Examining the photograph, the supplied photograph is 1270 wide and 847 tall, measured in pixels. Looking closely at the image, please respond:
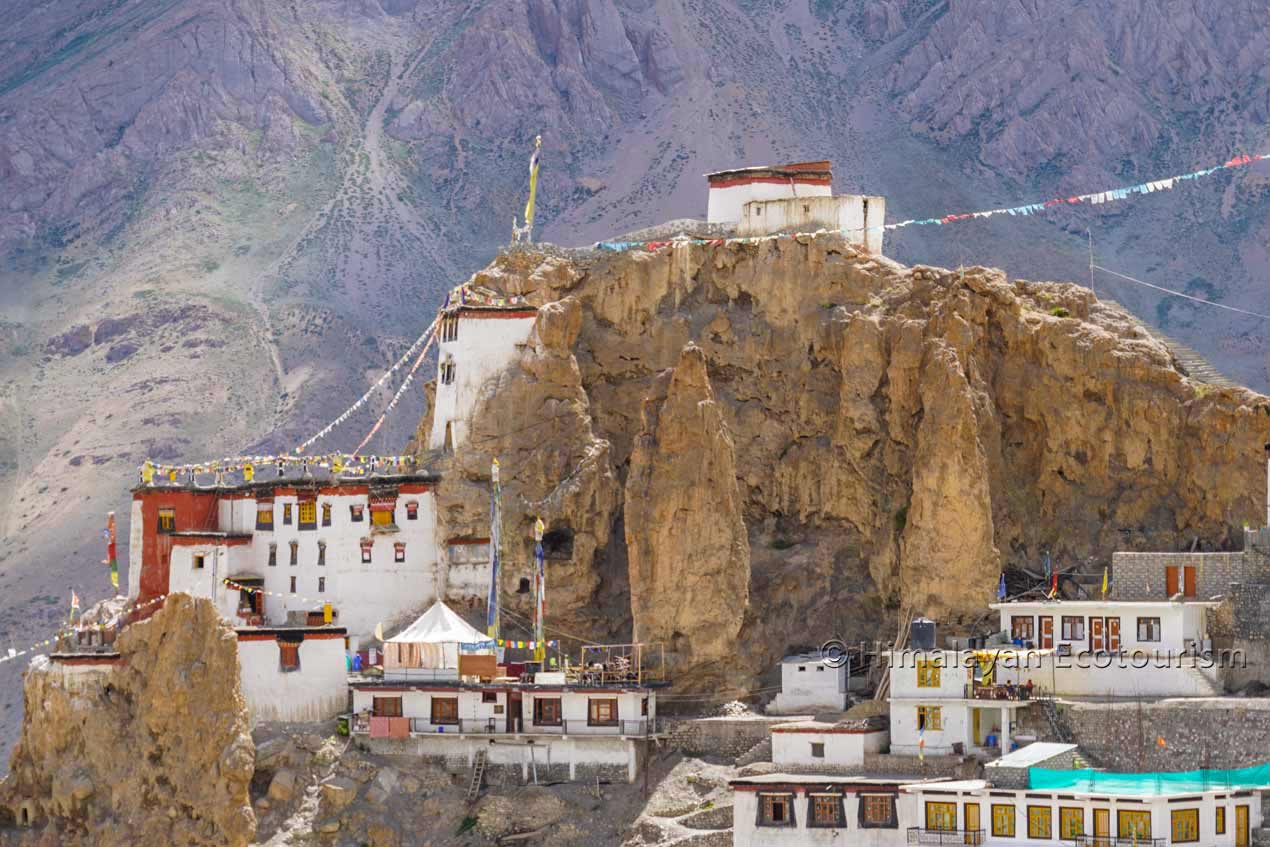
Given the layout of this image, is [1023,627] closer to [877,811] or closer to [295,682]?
[877,811]

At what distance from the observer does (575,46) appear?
572ft

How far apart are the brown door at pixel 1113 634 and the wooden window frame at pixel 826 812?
9159mm

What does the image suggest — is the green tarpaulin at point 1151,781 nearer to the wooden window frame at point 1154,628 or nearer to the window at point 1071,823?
the window at point 1071,823

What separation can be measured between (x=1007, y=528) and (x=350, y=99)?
287 feet

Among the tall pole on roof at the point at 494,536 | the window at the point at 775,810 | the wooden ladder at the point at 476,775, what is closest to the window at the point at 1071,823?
the window at the point at 775,810

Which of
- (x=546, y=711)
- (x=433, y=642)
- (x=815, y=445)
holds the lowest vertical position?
(x=546, y=711)

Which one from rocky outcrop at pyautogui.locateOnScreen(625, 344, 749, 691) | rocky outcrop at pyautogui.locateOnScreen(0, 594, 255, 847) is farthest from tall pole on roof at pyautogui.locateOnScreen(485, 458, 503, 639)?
rocky outcrop at pyautogui.locateOnScreen(0, 594, 255, 847)

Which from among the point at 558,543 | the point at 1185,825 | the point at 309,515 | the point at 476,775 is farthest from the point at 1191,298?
the point at 1185,825

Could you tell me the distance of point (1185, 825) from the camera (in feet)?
267

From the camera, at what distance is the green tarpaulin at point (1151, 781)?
82.1 meters

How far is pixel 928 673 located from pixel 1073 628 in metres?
4.53

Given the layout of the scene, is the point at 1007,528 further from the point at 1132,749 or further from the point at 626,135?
the point at 626,135

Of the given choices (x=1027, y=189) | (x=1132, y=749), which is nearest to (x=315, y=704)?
(x=1132, y=749)

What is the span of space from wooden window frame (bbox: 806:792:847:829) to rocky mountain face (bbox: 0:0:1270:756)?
63741 mm
